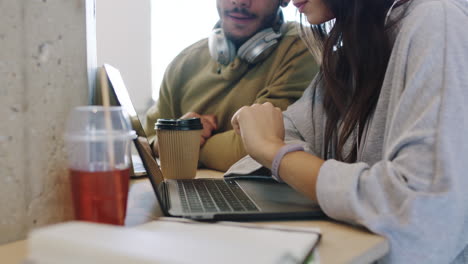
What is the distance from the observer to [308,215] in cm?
70

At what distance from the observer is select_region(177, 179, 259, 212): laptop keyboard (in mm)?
705

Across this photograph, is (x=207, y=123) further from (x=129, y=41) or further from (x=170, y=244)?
(x=170, y=244)

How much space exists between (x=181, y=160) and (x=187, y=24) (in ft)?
4.73

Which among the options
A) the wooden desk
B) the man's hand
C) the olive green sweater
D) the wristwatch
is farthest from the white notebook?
the man's hand

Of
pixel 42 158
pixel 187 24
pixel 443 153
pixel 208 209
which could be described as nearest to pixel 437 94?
pixel 443 153

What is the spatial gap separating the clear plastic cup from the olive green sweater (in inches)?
31.5

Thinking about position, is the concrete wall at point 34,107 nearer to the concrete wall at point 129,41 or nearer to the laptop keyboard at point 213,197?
the laptop keyboard at point 213,197

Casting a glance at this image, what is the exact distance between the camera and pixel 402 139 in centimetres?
62

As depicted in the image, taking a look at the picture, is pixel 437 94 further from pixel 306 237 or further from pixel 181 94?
pixel 181 94

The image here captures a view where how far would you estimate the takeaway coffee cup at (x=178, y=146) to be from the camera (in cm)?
105

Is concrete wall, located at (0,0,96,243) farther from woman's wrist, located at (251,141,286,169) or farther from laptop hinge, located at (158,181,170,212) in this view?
woman's wrist, located at (251,141,286,169)

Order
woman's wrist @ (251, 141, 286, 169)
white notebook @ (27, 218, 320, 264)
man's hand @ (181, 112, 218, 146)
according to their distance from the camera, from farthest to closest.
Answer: man's hand @ (181, 112, 218, 146) < woman's wrist @ (251, 141, 286, 169) < white notebook @ (27, 218, 320, 264)

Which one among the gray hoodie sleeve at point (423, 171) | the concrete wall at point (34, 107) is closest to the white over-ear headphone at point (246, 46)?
the gray hoodie sleeve at point (423, 171)

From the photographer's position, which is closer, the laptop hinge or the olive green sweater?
the laptop hinge
